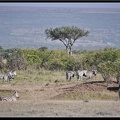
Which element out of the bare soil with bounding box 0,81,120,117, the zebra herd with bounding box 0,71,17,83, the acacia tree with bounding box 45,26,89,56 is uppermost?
the acacia tree with bounding box 45,26,89,56

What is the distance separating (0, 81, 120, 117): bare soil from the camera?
11.6m

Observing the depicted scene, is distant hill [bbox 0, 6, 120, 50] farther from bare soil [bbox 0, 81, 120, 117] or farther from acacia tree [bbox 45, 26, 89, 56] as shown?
bare soil [bbox 0, 81, 120, 117]

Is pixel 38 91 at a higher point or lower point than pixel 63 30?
lower

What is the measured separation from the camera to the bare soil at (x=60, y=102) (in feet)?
38.0

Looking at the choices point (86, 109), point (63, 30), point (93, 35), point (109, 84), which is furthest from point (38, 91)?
point (93, 35)

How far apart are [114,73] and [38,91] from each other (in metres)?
3.88

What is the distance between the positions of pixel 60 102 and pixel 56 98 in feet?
5.89

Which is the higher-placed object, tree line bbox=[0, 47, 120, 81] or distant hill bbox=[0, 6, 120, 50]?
distant hill bbox=[0, 6, 120, 50]

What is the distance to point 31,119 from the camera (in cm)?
1035

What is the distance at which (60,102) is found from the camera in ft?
45.3

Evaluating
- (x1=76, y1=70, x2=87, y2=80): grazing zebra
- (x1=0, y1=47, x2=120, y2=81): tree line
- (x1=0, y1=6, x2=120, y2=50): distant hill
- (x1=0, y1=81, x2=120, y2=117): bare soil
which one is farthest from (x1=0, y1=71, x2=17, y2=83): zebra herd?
(x1=0, y1=6, x2=120, y2=50): distant hill

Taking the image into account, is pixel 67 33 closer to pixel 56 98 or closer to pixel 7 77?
pixel 7 77

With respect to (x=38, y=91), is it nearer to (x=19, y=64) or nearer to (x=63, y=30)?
(x=19, y=64)

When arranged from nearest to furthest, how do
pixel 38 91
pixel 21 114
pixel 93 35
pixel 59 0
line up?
pixel 59 0 < pixel 21 114 < pixel 38 91 < pixel 93 35
